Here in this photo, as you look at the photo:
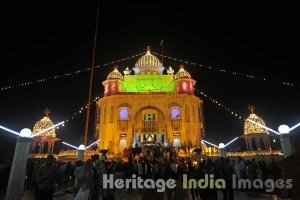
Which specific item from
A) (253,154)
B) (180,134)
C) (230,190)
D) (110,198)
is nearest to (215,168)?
(230,190)

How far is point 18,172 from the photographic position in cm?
1055

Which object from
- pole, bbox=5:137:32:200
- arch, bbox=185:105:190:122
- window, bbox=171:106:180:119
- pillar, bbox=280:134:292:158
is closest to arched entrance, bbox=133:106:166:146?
window, bbox=171:106:180:119

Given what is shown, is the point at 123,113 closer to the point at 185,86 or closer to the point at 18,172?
the point at 185,86

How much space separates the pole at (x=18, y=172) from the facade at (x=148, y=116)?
25.1 m

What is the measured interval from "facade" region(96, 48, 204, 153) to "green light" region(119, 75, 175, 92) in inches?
22.5

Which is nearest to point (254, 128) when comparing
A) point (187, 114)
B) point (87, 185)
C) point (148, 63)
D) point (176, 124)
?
point (187, 114)

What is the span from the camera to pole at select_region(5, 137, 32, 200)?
10.2 meters

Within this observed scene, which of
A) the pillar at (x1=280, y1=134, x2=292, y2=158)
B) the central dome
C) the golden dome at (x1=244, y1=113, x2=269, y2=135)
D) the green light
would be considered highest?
the central dome

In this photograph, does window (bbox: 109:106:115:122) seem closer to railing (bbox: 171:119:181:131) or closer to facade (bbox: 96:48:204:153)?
facade (bbox: 96:48:204:153)

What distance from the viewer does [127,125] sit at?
124 ft

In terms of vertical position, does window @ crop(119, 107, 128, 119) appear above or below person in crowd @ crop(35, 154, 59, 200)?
above

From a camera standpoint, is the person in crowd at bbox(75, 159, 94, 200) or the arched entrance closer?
the person in crowd at bbox(75, 159, 94, 200)

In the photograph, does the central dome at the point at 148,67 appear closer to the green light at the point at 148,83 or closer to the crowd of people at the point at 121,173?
the green light at the point at 148,83

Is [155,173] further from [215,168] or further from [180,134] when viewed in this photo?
[180,134]
